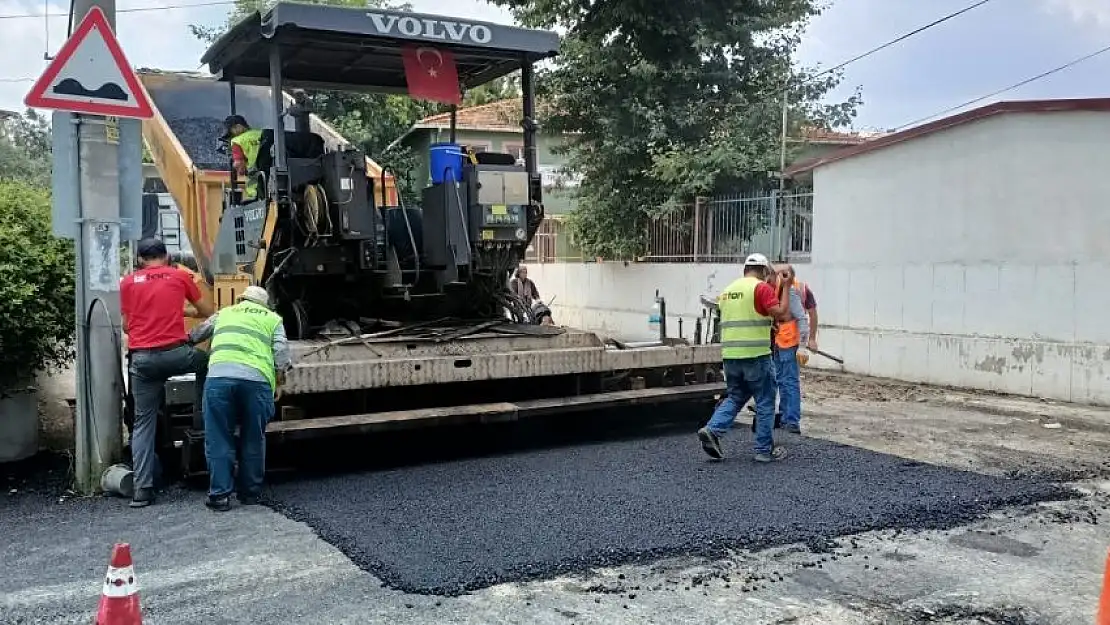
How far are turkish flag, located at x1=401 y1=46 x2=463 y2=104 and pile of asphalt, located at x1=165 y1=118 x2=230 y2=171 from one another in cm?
178

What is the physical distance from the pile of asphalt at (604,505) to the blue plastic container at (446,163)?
73.5 inches

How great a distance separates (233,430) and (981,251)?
801 cm

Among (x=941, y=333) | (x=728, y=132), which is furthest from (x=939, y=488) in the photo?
(x=728, y=132)

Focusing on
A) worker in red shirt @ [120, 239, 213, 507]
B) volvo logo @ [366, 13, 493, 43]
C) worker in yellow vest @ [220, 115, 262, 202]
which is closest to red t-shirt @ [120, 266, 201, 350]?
worker in red shirt @ [120, 239, 213, 507]

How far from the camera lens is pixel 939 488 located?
566 centimetres

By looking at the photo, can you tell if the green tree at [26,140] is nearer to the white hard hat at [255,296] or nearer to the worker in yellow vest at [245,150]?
the worker in yellow vest at [245,150]

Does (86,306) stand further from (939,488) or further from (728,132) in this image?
(728,132)

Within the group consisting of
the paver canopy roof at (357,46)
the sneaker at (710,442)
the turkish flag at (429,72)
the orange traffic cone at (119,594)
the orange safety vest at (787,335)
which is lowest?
the sneaker at (710,442)

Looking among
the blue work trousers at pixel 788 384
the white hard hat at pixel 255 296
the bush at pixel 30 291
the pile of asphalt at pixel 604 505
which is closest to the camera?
the pile of asphalt at pixel 604 505

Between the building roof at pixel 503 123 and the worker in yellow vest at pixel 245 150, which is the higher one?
the building roof at pixel 503 123

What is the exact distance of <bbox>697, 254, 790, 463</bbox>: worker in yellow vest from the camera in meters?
6.41

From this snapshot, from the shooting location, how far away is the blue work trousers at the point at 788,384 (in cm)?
759

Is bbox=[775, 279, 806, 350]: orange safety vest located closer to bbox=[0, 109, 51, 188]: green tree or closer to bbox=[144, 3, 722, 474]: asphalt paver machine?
bbox=[144, 3, 722, 474]: asphalt paver machine

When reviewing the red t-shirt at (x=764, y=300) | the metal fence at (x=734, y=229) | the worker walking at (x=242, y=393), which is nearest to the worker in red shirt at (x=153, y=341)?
the worker walking at (x=242, y=393)
